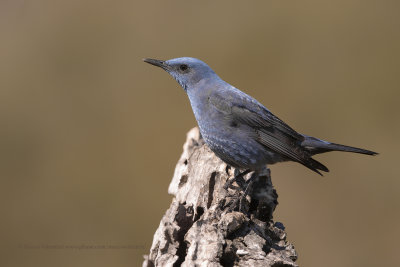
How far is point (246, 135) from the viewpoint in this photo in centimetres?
391

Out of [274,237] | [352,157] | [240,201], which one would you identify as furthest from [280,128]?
[352,157]

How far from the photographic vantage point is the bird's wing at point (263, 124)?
3840mm

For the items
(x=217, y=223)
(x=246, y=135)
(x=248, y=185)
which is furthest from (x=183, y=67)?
(x=217, y=223)

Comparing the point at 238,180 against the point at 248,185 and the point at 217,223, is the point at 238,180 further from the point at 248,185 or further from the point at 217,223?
the point at 217,223

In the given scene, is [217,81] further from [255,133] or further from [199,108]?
[255,133]

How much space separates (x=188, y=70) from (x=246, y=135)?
3.09ft

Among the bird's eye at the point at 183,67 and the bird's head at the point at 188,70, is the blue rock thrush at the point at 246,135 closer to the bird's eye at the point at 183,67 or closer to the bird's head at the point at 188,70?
the bird's head at the point at 188,70

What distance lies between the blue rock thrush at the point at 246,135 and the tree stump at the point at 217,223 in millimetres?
213

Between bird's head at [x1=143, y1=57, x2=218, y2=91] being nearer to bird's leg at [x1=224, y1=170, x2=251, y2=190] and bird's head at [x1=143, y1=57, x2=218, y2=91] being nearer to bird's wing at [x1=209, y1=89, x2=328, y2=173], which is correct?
bird's wing at [x1=209, y1=89, x2=328, y2=173]

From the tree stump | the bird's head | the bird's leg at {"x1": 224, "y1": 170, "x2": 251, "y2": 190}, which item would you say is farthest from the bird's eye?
the bird's leg at {"x1": 224, "y1": 170, "x2": 251, "y2": 190}

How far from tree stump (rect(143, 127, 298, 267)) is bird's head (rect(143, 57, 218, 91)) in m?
0.69

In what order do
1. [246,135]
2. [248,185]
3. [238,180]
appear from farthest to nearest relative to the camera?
[238,180], [246,135], [248,185]

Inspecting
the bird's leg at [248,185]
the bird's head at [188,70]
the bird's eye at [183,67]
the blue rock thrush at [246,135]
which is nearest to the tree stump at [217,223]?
the bird's leg at [248,185]

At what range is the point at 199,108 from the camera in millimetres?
4066
